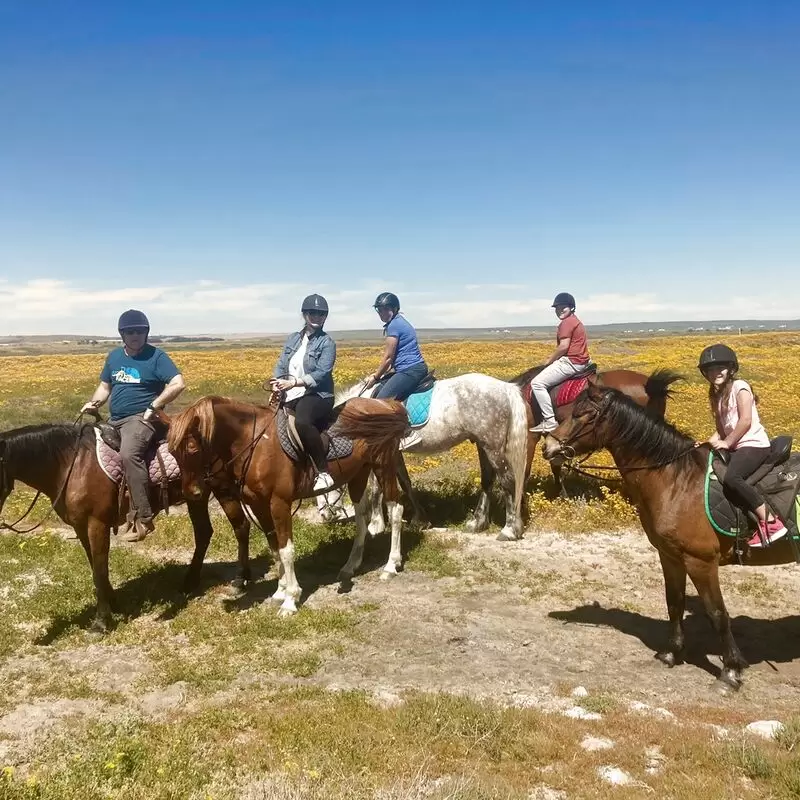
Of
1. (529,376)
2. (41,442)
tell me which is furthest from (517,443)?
(41,442)

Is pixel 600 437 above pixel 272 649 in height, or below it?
above

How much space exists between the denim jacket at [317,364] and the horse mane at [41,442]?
2.74 meters

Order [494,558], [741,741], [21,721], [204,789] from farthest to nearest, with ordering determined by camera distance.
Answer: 1. [494,558]
2. [21,721]
3. [741,741]
4. [204,789]

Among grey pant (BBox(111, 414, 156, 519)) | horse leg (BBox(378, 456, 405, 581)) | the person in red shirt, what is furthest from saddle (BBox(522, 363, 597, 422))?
grey pant (BBox(111, 414, 156, 519))

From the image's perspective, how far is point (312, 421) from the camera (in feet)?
26.8

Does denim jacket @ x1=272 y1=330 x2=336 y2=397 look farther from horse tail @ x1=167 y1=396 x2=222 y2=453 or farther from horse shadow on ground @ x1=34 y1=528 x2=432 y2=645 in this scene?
horse shadow on ground @ x1=34 y1=528 x2=432 y2=645

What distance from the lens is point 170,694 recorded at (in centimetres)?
611

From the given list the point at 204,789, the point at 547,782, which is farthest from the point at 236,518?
the point at 547,782

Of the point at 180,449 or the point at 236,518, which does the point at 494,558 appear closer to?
the point at 236,518

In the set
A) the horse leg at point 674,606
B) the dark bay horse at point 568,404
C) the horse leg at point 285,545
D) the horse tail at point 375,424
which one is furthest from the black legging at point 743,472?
the horse leg at point 285,545

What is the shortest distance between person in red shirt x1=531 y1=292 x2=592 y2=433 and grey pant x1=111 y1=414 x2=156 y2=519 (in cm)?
665

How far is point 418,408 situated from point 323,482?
2.76m

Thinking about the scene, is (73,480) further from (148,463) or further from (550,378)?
(550,378)

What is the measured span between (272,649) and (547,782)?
370 centimetres
